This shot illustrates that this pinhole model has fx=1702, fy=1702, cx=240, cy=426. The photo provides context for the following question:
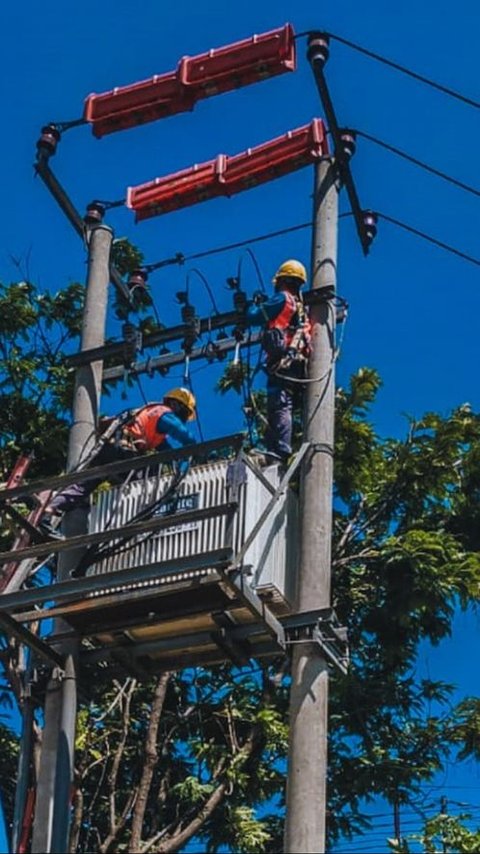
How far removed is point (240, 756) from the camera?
1845 cm

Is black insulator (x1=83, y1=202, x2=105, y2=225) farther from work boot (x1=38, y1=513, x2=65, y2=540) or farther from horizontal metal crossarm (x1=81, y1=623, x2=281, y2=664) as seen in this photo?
horizontal metal crossarm (x1=81, y1=623, x2=281, y2=664)

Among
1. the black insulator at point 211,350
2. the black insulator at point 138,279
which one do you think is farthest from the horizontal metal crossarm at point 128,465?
the black insulator at point 138,279

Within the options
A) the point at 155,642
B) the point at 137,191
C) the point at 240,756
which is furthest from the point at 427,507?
the point at 155,642

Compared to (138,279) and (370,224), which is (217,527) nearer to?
(370,224)

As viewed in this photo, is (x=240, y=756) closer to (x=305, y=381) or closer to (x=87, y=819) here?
(x=87, y=819)

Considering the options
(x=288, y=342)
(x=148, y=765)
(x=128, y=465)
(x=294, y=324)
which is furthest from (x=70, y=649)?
(x=148, y=765)

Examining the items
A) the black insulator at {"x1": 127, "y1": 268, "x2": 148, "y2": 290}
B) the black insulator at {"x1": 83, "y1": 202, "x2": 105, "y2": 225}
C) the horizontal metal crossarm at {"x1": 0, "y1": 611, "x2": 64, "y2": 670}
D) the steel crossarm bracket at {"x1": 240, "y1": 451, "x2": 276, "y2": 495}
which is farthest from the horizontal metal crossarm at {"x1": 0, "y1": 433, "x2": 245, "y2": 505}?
the black insulator at {"x1": 127, "y1": 268, "x2": 148, "y2": 290}

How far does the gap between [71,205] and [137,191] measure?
0.57m

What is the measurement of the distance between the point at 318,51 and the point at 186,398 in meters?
2.89

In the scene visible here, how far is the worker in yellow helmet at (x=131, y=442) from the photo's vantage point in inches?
496

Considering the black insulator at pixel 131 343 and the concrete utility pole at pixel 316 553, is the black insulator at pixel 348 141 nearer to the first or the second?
the concrete utility pole at pixel 316 553

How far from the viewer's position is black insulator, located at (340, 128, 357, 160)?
42.0 feet

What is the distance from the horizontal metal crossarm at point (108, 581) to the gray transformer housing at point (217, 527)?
109 millimetres

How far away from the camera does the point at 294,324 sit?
492 inches
